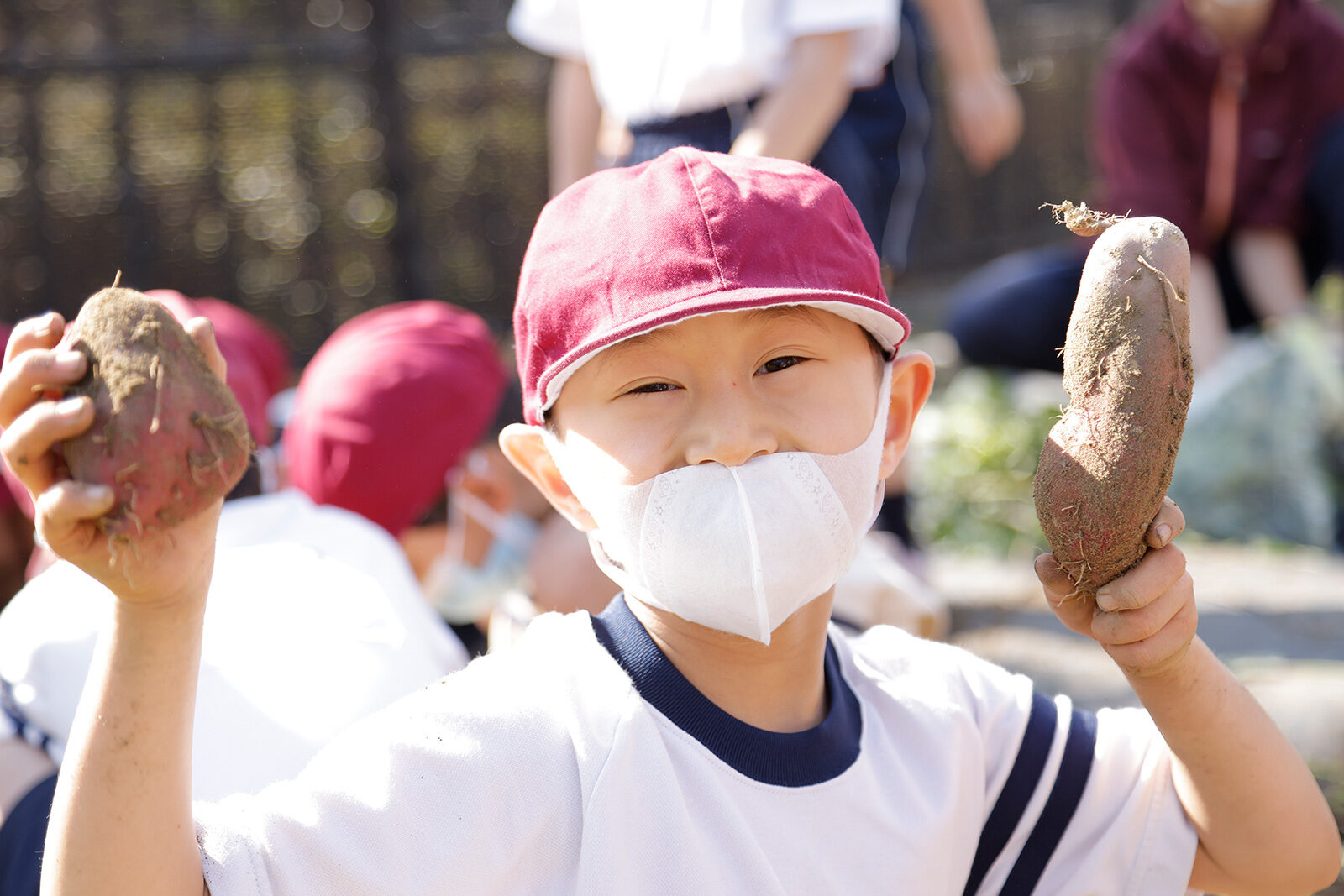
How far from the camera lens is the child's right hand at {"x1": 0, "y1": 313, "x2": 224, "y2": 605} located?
1.06 m

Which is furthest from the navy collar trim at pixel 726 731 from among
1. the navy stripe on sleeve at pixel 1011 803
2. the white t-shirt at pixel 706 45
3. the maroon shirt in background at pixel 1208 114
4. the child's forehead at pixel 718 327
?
the maroon shirt in background at pixel 1208 114

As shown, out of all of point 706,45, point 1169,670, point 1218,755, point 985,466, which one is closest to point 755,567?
point 1169,670

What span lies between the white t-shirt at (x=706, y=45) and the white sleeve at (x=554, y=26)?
22cm

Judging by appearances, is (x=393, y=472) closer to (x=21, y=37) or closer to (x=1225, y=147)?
(x=1225, y=147)

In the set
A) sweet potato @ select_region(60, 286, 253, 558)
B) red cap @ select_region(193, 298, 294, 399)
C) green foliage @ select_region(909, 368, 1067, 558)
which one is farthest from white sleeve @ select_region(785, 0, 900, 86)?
green foliage @ select_region(909, 368, 1067, 558)

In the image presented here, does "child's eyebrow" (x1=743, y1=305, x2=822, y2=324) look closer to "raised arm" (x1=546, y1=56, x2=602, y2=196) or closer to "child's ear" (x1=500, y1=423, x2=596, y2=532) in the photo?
"child's ear" (x1=500, y1=423, x2=596, y2=532)

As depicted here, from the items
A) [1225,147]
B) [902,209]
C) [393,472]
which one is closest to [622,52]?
[902,209]

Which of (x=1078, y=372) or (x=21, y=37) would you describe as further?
(x=21, y=37)

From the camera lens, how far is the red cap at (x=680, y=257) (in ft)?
4.55

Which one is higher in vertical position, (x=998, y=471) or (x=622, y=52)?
(x=622, y=52)

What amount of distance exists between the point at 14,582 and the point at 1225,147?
12.3 feet

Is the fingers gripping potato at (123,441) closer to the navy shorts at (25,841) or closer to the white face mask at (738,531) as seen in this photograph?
the white face mask at (738,531)

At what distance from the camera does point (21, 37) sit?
5.62 m

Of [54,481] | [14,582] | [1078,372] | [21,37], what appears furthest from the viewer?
[21,37]
